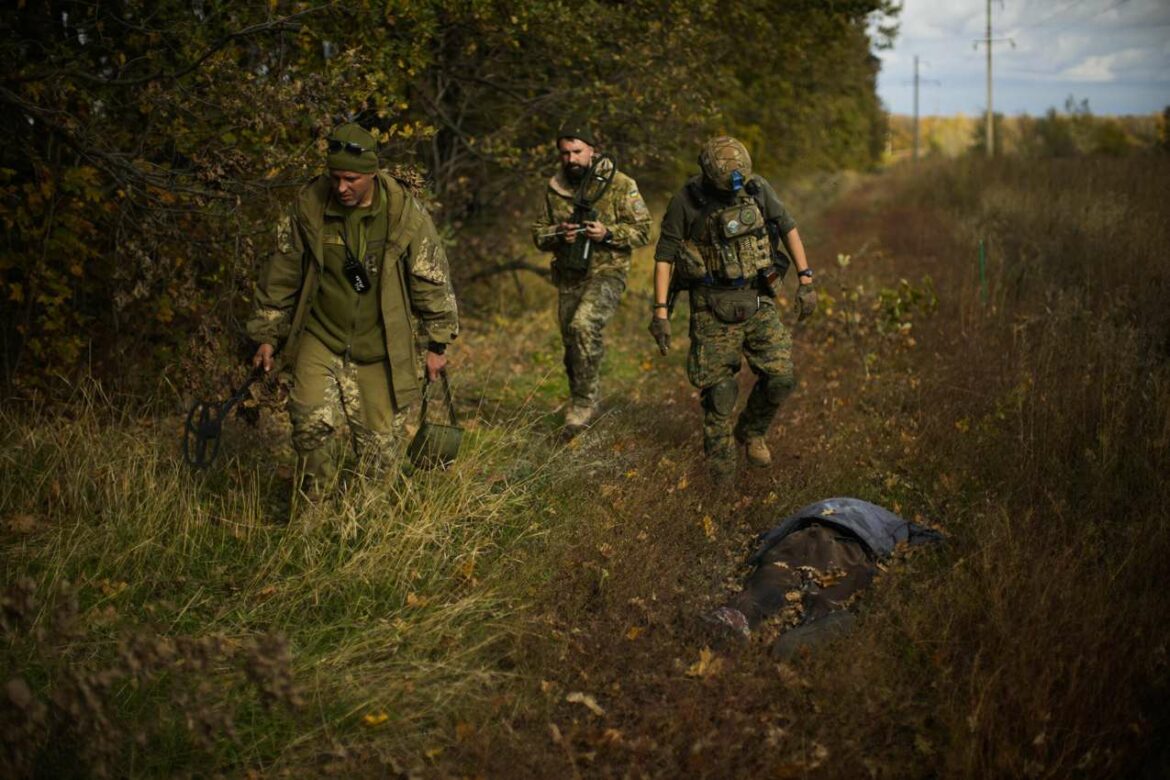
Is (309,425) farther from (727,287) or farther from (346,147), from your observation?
(727,287)

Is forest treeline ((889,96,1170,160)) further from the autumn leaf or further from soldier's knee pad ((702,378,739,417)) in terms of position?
the autumn leaf

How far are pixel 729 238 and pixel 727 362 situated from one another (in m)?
0.72

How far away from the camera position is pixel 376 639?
382 centimetres

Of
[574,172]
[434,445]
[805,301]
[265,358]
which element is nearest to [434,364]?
[434,445]

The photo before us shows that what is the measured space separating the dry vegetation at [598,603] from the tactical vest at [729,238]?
1131mm

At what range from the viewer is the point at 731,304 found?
5.68m

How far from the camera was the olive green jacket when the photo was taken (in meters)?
4.65

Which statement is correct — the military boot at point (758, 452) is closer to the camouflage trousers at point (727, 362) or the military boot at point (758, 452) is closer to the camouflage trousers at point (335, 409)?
the camouflage trousers at point (727, 362)

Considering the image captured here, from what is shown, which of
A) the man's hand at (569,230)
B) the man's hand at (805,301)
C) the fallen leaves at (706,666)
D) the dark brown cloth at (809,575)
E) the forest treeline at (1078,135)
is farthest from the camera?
the forest treeline at (1078,135)

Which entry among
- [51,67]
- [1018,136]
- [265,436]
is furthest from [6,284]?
[1018,136]

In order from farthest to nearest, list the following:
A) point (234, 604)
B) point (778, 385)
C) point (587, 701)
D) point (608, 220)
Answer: point (608, 220)
point (778, 385)
point (234, 604)
point (587, 701)

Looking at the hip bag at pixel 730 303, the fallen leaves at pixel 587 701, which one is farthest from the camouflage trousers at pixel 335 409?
the hip bag at pixel 730 303

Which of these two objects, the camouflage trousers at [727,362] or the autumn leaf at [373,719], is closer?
the autumn leaf at [373,719]

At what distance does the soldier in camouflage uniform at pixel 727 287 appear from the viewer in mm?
5598
